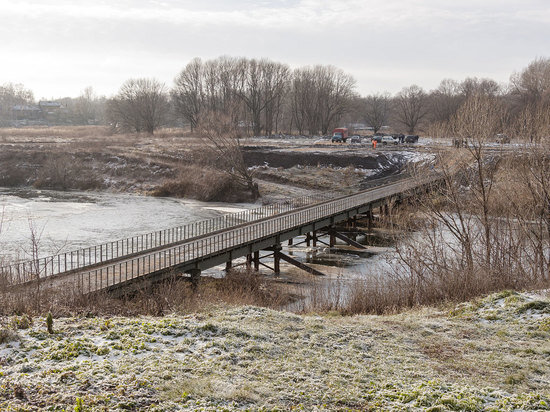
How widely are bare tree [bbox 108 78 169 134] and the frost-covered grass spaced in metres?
89.6

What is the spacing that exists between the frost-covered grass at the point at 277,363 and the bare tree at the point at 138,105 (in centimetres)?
8959

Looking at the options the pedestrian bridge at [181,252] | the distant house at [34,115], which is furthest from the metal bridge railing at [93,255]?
the distant house at [34,115]

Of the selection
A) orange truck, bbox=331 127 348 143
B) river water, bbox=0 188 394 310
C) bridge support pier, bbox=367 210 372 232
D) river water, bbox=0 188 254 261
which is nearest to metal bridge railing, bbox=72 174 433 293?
bridge support pier, bbox=367 210 372 232

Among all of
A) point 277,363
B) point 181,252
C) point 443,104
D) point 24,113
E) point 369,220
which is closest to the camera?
point 277,363

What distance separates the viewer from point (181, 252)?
73.7 ft

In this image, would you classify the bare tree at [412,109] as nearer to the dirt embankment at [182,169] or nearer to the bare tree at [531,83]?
the bare tree at [531,83]

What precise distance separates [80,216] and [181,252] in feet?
62.6

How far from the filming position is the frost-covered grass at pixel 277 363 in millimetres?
7613

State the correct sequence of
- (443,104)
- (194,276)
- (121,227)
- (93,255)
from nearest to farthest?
(194,276) → (93,255) → (121,227) → (443,104)

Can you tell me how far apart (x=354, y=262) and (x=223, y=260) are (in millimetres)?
9796

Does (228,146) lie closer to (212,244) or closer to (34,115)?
(212,244)

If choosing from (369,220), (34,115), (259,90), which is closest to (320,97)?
(259,90)

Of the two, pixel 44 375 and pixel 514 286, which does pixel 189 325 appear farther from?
pixel 514 286

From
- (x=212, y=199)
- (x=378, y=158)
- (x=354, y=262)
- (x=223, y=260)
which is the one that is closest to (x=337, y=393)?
(x=223, y=260)
